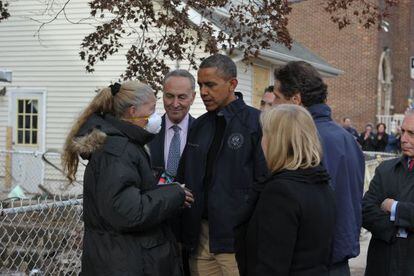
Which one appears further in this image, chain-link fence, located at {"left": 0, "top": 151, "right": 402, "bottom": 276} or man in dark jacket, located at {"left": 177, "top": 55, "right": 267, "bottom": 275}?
chain-link fence, located at {"left": 0, "top": 151, "right": 402, "bottom": 276}

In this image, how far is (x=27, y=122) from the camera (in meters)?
15.5

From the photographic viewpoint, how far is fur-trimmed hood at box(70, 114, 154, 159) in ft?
10.2

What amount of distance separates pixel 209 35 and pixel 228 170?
3.30m

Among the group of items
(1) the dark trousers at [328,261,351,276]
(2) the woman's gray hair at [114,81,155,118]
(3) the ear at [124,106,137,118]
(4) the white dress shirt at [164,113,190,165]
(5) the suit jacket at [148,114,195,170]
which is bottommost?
(1) the dark trousers at [328,261,351,276]

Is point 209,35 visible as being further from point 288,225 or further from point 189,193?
point 288,225

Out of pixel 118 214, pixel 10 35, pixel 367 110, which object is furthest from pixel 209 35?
pixel 367 110

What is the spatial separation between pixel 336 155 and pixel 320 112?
271mm

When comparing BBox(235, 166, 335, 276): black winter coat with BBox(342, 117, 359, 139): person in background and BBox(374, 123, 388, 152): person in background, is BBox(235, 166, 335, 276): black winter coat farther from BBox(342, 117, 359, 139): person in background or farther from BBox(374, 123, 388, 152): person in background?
BBox(374, 123, 388, 152): person in background

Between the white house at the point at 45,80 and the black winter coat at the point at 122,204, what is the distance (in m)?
10.9

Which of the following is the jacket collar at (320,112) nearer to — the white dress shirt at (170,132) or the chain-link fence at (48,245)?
the white dress shirt at (170,132)

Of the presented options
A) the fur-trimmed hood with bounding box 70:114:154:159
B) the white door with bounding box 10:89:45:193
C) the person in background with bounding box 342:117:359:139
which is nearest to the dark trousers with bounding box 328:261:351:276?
the fur-trimmed hood with bounding box 70:114:154:159

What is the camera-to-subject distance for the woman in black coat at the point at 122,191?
118 inches

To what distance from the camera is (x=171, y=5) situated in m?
6.05

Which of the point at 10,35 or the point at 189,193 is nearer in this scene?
the point at 189,193
